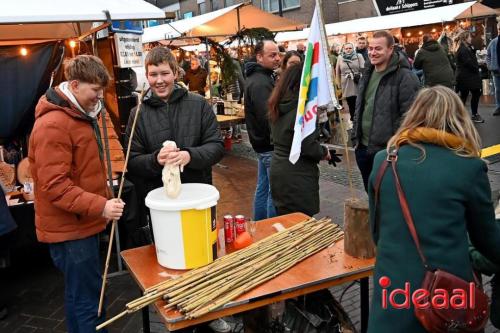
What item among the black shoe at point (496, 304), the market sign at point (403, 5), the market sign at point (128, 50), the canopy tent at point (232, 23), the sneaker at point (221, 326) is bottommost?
the sneaker at point (221, 326)

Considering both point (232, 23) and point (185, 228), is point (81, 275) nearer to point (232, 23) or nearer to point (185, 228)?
point (185, 228)

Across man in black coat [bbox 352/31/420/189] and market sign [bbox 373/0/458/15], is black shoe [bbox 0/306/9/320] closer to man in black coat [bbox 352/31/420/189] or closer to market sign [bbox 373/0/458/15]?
man in black coat [bbox 352/31/420/189]

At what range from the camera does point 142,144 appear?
3.39 metres

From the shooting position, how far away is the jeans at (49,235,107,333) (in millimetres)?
3004

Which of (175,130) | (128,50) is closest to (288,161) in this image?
(175,130)

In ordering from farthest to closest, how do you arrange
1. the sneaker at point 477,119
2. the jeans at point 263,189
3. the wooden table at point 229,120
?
the sneaker at point 477,119
the wooden table at point 229,120
the jeans at point 263,189

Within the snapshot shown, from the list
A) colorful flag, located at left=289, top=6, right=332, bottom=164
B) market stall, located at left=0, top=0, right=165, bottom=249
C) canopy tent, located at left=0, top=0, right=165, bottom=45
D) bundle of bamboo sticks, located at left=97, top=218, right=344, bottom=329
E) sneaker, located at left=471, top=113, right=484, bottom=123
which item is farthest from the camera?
sneaker, located at left=471, top=113, right=484, bottom=123

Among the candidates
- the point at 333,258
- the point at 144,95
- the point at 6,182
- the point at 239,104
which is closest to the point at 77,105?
the point at 144,95

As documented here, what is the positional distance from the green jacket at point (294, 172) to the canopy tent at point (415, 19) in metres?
13.6

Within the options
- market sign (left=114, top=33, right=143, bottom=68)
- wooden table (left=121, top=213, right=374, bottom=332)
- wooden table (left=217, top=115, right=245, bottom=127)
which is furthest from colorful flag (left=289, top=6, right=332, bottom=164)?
wooden table (left=217, top=115, right=245, bottom=127)

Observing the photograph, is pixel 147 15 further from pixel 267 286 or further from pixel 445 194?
pixel 445 194

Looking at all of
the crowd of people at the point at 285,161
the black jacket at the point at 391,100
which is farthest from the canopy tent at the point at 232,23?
the black jacket at the point at 391,100

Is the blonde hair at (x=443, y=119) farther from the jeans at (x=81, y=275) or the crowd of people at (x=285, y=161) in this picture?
the jeans at (x=81, y=275)

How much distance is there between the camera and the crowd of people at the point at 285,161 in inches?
82.8
